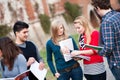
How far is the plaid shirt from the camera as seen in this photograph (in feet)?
14.7

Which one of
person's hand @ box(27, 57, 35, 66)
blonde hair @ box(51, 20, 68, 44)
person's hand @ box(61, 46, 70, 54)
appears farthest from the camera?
blonde hair @ box(51, 20, 68, 44)

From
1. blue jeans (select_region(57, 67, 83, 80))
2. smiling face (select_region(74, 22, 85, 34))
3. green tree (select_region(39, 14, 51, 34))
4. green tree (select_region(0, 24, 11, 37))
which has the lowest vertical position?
green tree (select_region(39, 14, 51, 34))

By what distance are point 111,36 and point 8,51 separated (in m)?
1.29

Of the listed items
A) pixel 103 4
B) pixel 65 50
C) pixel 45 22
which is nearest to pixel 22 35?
pixel 65 50

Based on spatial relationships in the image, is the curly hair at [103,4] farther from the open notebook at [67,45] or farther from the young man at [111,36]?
the open notebook at [67,45]

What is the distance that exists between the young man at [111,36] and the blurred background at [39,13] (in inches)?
597

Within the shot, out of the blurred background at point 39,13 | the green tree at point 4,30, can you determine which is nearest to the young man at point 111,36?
the blurred background at point 39,13

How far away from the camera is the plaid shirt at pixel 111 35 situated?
4.47 metres

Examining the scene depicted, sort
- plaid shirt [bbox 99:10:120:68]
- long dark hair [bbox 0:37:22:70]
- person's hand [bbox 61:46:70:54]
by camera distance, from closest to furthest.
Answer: plaid shirt [bbox 99:10:120:68], long dark hair [bbox 0:37:22:70], person's hand [bbox 61:46:70:54]

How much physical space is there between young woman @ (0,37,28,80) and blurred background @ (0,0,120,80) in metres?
14.9

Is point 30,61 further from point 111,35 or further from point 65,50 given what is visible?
point 111,35

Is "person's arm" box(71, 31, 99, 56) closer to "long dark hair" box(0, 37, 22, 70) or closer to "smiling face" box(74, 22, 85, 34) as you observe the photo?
"smiling face" box(74, 22, 85, 34)

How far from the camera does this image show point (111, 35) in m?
4.47

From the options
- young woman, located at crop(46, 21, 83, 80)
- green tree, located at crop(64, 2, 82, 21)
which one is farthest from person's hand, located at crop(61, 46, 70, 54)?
green tree, located at crop(64, 2, 82, 21)
